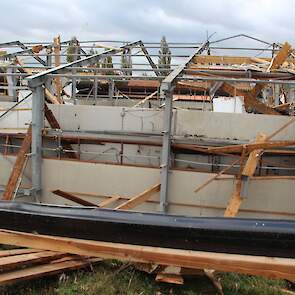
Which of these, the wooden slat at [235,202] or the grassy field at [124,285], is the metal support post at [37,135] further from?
the grassy field at [124,285]

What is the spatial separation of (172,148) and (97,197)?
74.5 inches

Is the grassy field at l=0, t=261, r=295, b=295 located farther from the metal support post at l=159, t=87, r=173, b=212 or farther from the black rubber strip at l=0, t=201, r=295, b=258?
the metal support post at l=159, t=87, r=173, b=212

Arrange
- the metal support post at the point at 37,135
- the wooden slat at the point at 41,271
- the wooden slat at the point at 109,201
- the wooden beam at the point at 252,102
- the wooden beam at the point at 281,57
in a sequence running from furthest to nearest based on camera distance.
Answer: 1. the wooden beam at the point at 281,57
2. the wooden beam at the point at 252,102
3. the metal support post at the point at 37,135
4. the wooden slat at the point at 109,201
5. the wooden slat at the point at 41,271

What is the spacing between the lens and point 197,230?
2.85m

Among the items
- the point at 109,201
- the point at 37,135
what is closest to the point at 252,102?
the point at 109,201

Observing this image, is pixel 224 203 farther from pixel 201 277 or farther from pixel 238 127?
pixel 201 277

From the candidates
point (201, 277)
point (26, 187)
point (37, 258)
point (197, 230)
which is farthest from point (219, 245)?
point (26, 187)

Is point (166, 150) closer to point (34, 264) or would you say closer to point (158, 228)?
point (34, 264)

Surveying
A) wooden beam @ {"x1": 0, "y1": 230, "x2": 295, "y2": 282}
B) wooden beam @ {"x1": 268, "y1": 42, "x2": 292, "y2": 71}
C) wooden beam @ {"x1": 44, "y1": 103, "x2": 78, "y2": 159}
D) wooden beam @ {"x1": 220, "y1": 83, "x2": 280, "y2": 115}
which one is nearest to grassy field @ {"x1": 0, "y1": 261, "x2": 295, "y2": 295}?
wooden beam @ {"x1": 0, "y1": 230, "x2": 295, "y2": 282}

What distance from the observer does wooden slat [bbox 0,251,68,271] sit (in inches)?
151

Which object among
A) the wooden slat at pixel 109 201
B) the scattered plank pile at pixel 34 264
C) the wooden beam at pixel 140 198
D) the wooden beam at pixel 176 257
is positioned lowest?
the wooden slat at pixel 109 201

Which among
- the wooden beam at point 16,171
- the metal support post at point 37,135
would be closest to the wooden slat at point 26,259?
the wooden beam at point 16,171

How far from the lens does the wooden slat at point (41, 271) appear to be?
371 centimetres

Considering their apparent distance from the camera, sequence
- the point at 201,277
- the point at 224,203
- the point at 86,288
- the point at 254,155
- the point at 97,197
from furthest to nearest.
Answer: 1. the point at 97,197
2. the point at 224,203
3. the point at 254,155
4. the point at 201,277
5. the point at 86,288
